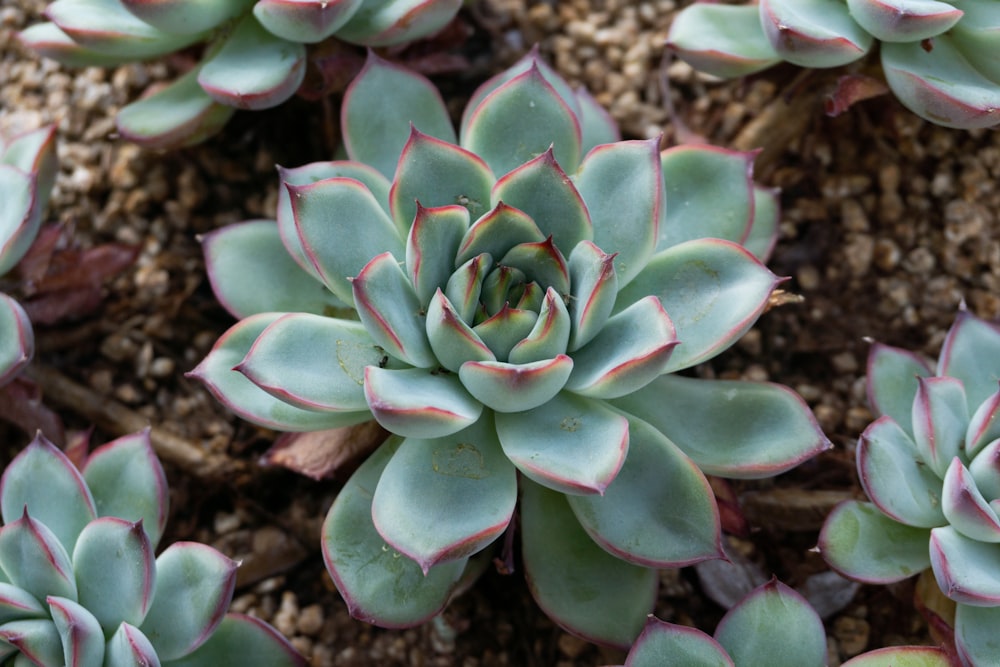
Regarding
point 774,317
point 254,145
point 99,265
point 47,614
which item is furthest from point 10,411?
point 774,317

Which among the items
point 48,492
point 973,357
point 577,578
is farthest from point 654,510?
point 48,492

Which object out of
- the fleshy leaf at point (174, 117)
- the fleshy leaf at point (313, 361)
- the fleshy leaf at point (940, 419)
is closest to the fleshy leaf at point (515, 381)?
the fleshy leaf at point (313, 361)

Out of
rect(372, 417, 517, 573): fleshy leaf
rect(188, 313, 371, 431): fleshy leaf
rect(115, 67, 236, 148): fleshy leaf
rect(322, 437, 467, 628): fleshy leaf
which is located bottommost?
rect(322, 437, 467, 628): fleshy leaf

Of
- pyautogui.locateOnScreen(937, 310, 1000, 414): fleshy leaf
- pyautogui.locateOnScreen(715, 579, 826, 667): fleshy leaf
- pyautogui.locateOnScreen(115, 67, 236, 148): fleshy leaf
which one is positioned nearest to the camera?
pyautogui.locateOnScreen(715, 579, 826, 667): fleshy leaf

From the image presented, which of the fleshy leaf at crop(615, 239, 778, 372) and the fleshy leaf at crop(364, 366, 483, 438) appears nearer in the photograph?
the fleshy leaf at crop(364, 366, 483, 438)

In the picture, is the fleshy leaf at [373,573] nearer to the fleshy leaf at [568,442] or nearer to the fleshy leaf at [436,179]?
the fleshy leaf at [568,442]

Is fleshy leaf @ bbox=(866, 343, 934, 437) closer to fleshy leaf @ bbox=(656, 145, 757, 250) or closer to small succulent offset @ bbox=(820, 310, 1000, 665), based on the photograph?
small succulent offset @ bbox=(820, 310, 1000, 665)

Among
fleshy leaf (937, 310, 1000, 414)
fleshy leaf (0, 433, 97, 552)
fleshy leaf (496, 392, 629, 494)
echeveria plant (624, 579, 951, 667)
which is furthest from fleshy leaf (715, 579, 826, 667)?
fleshy leaf (0, 433, 97, 552)
